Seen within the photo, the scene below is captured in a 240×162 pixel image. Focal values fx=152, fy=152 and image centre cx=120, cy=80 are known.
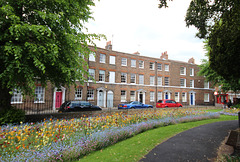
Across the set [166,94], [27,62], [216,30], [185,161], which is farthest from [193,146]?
[166,94]

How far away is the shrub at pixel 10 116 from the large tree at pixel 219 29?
959cm

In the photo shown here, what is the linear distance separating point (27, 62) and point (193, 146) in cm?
895

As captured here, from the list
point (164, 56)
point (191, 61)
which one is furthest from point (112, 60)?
point (191, 61)

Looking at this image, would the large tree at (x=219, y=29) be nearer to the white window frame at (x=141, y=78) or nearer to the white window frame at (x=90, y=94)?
the white window frame at (x=90, y=94)

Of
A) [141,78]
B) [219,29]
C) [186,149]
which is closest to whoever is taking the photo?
[186,149]

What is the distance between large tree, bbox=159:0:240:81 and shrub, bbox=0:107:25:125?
31.5 ft

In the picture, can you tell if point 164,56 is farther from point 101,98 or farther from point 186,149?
point 186,149

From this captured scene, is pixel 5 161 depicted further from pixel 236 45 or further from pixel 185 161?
pixel 236 45

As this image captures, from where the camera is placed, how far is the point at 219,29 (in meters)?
7.95

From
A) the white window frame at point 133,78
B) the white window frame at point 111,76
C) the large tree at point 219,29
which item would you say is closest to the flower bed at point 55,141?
the large tree at point 219,29

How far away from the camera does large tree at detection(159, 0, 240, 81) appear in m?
6.61

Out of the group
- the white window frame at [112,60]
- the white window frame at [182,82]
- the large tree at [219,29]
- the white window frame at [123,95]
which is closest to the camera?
the large tree at [219,29]

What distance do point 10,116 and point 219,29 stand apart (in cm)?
1244

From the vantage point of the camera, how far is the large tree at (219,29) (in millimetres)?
6609
